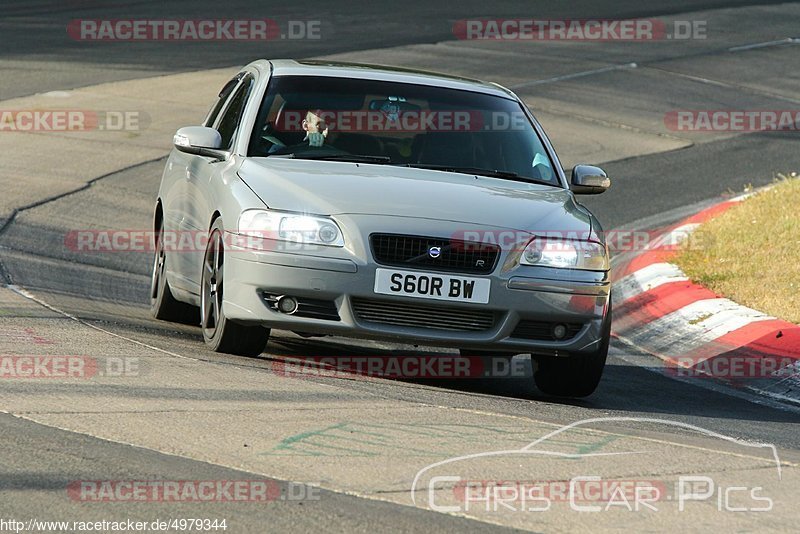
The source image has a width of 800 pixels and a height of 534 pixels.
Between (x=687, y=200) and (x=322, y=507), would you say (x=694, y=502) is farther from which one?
(x=687, y=200)

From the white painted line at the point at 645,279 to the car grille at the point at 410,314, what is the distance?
4.40 metres

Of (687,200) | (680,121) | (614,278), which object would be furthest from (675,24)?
(614,278)

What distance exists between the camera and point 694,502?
5258mm

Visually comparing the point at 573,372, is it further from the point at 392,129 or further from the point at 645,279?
the point at 645,279

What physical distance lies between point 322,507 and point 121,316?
172 inches

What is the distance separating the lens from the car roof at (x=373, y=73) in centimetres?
866

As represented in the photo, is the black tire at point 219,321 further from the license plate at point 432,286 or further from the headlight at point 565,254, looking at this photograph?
the headlight at point 565,254

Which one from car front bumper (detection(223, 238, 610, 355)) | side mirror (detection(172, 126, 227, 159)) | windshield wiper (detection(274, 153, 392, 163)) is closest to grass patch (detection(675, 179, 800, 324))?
car front bumper (detection(223, 238, 610, 355))

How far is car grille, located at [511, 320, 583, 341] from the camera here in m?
7.25

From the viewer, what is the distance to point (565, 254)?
7.31 meters

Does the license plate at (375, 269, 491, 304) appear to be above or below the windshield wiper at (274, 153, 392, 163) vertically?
below

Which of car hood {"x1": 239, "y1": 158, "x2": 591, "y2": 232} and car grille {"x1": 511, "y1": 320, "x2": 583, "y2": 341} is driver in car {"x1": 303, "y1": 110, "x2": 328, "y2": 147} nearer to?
car hood {"x1": 239, "y1": 158, "x2": 591, "y2": 232}

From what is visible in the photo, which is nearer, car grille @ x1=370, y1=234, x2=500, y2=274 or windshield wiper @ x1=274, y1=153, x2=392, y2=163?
car grille @ x1=370, y1=234, x2=500, y2=274

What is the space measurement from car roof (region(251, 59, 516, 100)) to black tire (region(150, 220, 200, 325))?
1.35 meters
